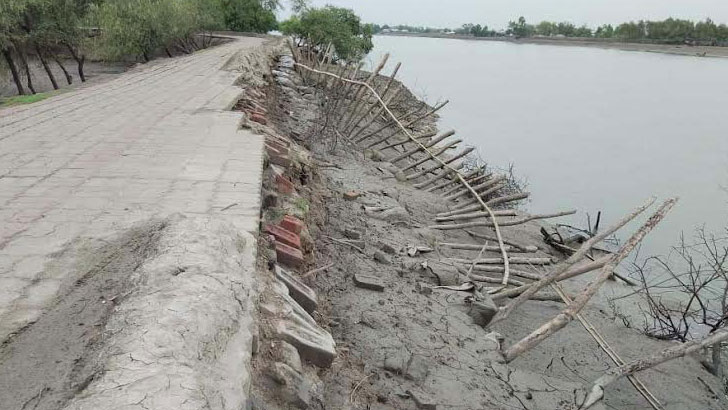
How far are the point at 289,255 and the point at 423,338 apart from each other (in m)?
1.24

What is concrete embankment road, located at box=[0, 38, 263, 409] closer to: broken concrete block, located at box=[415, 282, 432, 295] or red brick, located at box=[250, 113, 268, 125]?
red brick, located at box=[250, 113, 268, 125]

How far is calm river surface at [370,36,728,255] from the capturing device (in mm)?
14430

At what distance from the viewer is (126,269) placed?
2.79 meters

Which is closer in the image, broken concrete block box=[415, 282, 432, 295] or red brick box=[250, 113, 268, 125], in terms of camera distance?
broken concrete block box=[415, 282, 432, 295]

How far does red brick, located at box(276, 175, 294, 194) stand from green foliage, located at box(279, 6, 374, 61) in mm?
20860

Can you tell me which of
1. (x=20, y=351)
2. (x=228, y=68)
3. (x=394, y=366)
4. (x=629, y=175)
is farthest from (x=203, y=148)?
(x=629, y=175)

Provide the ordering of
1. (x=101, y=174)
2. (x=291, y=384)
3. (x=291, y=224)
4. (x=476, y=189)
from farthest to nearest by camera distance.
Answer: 1. (x=476, y=189)
2. (x=291, y=224)
3. (x=101, y=174)
4. (x=291, y=384)

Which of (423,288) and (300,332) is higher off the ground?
(300,332)

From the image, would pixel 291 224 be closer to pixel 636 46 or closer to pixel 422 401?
pixel 422 401

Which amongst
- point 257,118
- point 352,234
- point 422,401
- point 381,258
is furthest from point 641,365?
point 257,118

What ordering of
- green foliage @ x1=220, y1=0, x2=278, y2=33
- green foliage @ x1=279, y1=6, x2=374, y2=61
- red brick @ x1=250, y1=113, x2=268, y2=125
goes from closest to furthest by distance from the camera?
red brick @ x1=250, y1=113, x2=268, y2=125 → green foliage @ x1=279, y1=6, x2=374, y2=61 → green foliage @ x1=220, y1=0, x2=278, y2=33

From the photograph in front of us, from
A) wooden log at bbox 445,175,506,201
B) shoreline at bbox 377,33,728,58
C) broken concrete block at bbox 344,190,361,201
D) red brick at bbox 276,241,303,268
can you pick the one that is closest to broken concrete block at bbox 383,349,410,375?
red brick at bbox 276,241,303,268

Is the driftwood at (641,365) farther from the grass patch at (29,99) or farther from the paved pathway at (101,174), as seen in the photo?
the grass patch at (29,99)

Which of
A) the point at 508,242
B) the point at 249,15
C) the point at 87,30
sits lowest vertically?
the point at 508,242
